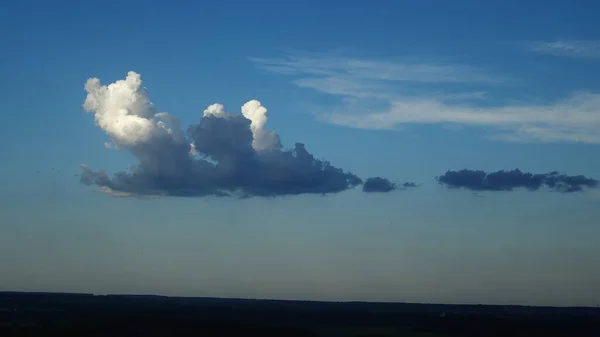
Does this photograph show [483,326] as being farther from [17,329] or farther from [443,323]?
[17,329]

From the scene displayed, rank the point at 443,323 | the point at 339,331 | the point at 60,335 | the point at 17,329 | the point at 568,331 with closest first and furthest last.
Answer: the point at 60,335 < the point at 17,329 < the point at 339,331 < the point at 568,331 < the point at 443,323

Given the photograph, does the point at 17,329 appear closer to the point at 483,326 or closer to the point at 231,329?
the point at 231,329

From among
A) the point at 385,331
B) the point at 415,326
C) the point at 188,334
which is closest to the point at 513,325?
the point at 415,326

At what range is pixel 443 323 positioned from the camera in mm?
168125

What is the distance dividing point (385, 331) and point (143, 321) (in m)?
46.0

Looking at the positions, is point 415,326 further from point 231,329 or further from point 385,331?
point 231,329

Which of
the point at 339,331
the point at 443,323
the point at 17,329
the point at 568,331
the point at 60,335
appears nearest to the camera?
the point at 60,335

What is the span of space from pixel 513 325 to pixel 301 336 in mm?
55468

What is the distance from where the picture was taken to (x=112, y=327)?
134 metres

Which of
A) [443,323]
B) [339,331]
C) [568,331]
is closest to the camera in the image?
[339,331]

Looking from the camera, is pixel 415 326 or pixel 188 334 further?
pixel 415 326

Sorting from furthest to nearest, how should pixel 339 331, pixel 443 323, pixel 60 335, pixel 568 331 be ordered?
pixel 443 323, pixel 568 331, pixel 339 331, pixel 60 335

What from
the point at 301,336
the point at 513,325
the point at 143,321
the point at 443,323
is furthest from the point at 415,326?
the point at 143,321

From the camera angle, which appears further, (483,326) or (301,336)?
(483,326)
